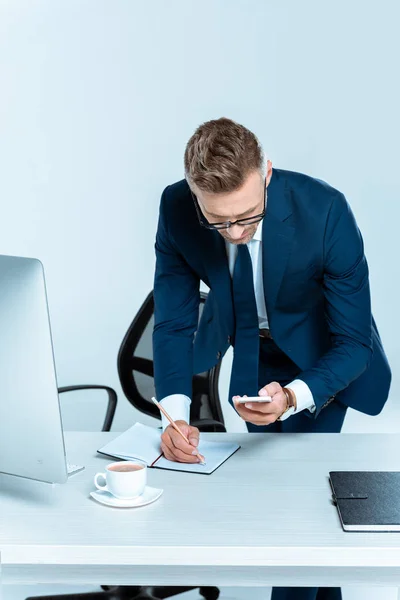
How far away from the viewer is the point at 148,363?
3.15 metres

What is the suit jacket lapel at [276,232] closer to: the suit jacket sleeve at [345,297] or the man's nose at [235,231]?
the suit jacket sleeve at [345,297]

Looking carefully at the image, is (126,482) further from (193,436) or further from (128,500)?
(193,436)

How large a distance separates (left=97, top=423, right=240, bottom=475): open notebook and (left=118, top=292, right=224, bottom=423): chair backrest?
88 centimetres

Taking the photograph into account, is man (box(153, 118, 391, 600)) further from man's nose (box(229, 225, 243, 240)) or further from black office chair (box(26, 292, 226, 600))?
black office chair (box(26, 292, 226, 600))

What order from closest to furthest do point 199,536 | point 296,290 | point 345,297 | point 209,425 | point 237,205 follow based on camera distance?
point 199,536 < point 237,205 < point 345,297 < point 296,290 < point 209,425

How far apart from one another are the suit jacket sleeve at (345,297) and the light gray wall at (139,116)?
2877 mm

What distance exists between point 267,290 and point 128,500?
80cm

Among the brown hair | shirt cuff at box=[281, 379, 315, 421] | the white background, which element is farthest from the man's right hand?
the white background

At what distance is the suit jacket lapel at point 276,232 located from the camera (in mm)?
2244

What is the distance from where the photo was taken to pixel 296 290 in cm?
232

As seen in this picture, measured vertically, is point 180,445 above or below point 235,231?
below

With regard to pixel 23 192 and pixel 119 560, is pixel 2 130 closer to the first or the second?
pixel 23 192

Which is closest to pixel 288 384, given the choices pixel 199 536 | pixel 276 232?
pixel 276 232

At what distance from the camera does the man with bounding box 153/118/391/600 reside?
6.51 feet
